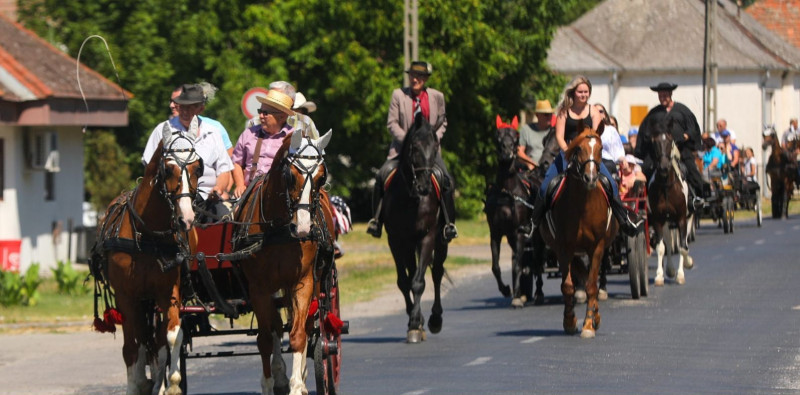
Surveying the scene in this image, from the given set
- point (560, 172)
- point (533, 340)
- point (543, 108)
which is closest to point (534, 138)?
point (543, 108)

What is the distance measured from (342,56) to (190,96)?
32928mm

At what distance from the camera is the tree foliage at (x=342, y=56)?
4478 cm

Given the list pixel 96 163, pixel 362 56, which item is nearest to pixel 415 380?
pixel 96 163

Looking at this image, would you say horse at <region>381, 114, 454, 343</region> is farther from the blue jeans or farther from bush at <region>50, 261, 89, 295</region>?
bush at <region>50, 261, 89, 295</region>

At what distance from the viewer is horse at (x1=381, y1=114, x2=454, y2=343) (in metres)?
16.4

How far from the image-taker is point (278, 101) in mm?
12930

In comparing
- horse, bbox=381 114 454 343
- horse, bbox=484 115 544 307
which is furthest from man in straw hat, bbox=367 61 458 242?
horse, bbox=484 115 544 307

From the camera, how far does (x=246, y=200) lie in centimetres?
1216

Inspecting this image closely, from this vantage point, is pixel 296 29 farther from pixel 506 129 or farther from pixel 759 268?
pixel 506 129

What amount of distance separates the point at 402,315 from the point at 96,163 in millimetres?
22673

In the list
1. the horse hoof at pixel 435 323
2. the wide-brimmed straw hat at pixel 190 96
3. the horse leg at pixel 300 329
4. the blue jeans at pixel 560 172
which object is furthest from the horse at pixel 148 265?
the blue jeans at pixel 560 172

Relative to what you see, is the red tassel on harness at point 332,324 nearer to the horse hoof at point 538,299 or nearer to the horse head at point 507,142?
the horse head at point 507,142

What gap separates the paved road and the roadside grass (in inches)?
72.5

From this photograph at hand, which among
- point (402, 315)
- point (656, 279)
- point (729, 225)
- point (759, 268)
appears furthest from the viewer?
point (729, 225)
